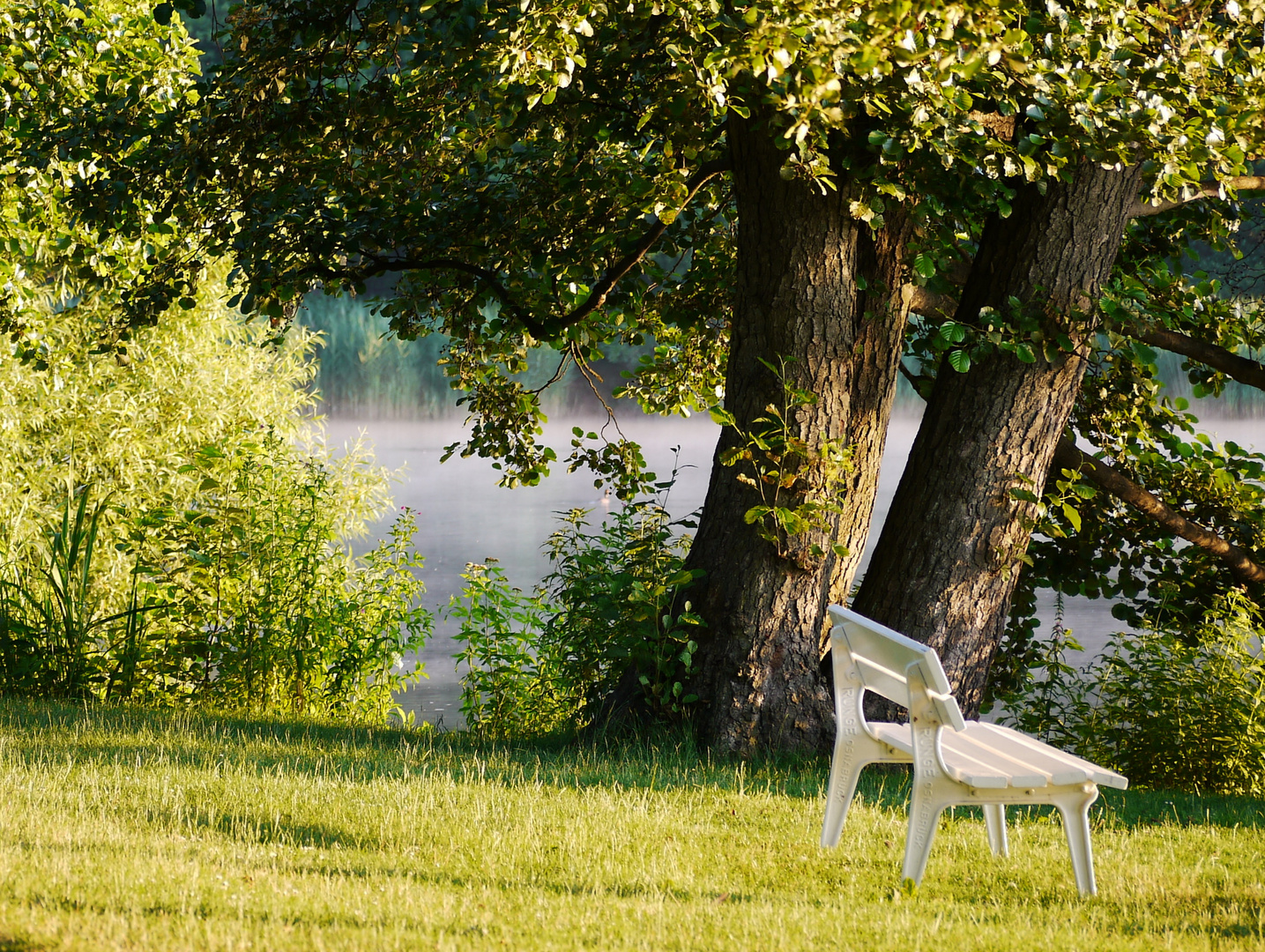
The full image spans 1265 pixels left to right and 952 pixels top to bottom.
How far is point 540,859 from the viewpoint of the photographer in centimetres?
373

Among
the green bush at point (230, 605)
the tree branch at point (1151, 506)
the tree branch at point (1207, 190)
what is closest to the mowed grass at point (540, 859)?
the tree branch at point (1151, 506)

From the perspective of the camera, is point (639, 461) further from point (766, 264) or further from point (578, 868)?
point (578, 868)

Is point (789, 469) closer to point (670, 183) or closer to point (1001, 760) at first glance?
point (670, 183)

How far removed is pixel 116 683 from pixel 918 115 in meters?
6.66

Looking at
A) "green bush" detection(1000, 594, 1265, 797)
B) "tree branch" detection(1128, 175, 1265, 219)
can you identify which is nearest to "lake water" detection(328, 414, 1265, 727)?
"green bush" detection(1000, 594, 1265, 797)

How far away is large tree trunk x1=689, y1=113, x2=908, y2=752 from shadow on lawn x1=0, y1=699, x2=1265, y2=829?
286 mm

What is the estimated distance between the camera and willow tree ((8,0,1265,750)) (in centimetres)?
444

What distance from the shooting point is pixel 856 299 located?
595 cm

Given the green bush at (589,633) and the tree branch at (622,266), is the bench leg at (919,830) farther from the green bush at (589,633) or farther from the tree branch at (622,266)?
the tree branch at (622,266)

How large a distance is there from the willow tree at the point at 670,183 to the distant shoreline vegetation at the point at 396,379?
1132 cm

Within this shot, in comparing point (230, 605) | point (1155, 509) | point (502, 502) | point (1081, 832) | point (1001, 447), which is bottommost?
point (502, 502)

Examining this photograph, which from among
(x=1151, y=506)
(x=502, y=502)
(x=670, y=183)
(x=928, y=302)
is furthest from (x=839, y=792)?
(x=502, y=502)

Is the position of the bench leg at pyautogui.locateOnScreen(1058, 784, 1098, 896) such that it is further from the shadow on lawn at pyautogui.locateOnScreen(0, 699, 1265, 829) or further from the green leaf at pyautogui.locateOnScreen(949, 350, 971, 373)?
the green leaf at pyautogui.locateOnScreen(949, 350, 971, 373)

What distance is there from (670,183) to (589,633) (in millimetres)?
2512
